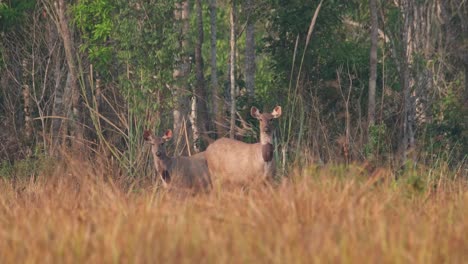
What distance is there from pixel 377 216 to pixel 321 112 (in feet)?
40.6

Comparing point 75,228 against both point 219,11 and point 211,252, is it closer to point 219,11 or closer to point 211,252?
point 211,252

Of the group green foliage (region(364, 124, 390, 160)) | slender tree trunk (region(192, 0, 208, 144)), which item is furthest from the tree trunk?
green foliage (region(364, 124, 390, 160))

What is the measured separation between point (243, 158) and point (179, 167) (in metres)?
0.86

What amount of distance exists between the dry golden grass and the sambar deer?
144 inches

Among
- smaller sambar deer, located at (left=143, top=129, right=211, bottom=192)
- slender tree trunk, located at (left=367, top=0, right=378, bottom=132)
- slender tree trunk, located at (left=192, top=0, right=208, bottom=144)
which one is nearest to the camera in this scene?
smaller sambar deer, located at (left=143, top=129, right=211, bottom=192)

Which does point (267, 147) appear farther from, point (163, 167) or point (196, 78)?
point (196, 78)

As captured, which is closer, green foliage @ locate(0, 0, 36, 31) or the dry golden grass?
the dry golden grass

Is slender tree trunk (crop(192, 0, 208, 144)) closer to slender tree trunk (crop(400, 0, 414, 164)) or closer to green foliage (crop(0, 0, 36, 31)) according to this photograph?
green foliage (crop(0, 0, 36, 31))

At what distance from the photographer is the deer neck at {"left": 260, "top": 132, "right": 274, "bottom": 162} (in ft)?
45.5

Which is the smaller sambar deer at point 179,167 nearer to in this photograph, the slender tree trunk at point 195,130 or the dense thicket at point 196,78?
the dense thicket at point 196,78

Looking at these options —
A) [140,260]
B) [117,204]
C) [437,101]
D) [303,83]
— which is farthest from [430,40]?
[140,260]

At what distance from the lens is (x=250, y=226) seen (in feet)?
27.0

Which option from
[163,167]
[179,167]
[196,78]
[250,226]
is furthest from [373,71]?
[250,226]

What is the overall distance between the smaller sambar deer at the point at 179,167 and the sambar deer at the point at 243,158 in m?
0.15
